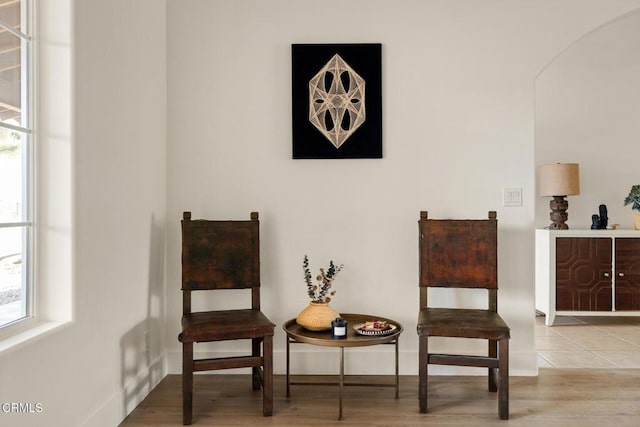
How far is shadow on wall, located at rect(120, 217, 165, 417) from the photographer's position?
2.65 m

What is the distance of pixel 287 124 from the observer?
3271mm

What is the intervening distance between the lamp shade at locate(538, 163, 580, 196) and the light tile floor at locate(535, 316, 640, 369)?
1.16m

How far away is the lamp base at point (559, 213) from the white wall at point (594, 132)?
29 cm

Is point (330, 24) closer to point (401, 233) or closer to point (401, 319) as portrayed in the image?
point (401, 233)

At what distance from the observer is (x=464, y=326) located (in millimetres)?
2645

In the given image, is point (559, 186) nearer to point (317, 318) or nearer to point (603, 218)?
point (603, 218)

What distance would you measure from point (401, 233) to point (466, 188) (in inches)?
18.6

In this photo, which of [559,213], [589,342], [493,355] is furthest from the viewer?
[559,213]

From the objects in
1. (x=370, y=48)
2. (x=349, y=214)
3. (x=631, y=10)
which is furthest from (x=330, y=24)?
(x=631, y=10)

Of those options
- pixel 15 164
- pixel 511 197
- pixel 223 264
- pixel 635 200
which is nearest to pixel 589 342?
pixel 635 200

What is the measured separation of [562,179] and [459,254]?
7.36 feet

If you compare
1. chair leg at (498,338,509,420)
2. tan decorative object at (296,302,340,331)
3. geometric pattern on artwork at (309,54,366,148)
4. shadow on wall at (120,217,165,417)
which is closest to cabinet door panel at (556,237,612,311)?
chair leg at (498,338,509,420)

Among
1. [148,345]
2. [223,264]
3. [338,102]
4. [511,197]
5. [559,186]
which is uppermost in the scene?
[338,102]

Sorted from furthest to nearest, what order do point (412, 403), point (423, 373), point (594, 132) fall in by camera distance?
point (594, 132) < point (412, 403) < point (423, 373)
